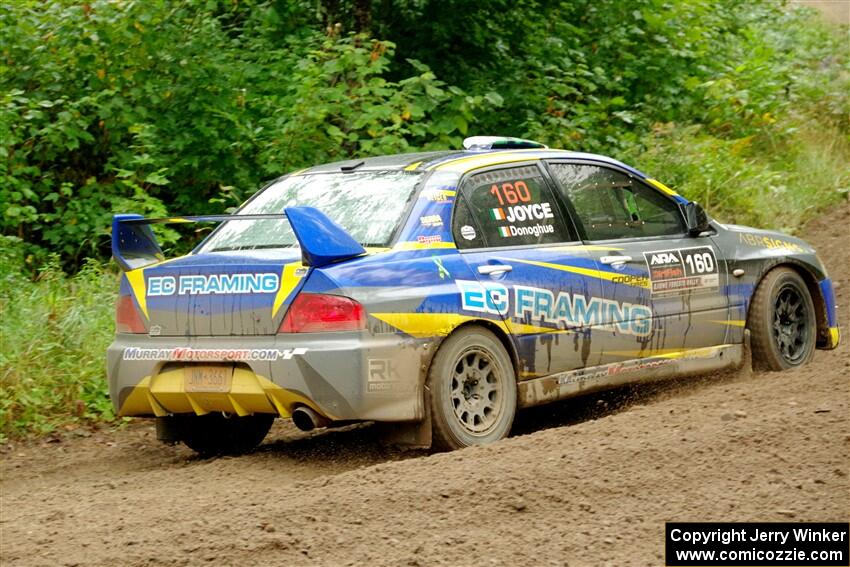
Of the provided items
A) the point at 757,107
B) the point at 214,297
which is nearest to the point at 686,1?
the point at 757,107

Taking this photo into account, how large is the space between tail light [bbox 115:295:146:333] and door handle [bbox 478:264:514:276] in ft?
5.89

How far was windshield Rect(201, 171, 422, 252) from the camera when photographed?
22.4 feet

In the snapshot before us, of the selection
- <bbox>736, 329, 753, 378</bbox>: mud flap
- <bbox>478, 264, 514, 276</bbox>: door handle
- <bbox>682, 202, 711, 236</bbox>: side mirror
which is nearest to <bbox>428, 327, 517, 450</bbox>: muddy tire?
<bbox>478, 264, 514, 276</bbox>: door handle

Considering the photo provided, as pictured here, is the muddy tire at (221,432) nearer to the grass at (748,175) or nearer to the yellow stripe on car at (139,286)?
the yellow stripe on car at (139,286)

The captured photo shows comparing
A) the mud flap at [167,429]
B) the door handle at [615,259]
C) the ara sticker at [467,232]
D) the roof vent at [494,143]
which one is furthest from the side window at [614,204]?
the mud flap at [167,429]

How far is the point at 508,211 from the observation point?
7223mm

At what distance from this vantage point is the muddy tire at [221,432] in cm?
736

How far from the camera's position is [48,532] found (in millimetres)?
5520

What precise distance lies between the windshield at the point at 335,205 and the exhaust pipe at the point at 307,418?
3.10 feet

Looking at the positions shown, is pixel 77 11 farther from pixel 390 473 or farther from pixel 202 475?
pixel 390 473

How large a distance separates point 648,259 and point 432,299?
6.03ft

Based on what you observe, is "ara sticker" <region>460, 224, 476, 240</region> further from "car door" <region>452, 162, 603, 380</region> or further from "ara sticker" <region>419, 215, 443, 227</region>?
"ara sticker" <region>419, 215, 443, 227</region>

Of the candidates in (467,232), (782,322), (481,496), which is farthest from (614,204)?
(481,496)

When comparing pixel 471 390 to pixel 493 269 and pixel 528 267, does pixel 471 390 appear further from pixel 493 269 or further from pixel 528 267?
pixel 528 267
